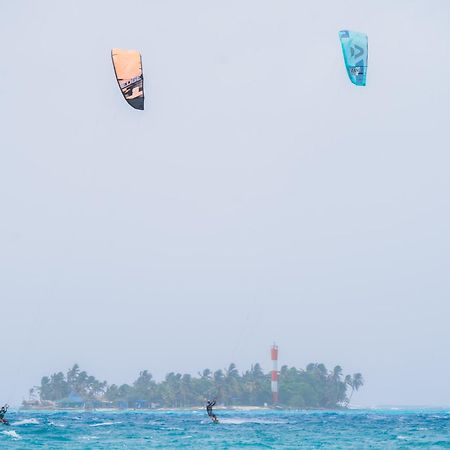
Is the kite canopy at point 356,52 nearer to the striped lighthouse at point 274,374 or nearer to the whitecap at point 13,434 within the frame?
the whitecap at point 13,434

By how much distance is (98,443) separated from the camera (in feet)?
201

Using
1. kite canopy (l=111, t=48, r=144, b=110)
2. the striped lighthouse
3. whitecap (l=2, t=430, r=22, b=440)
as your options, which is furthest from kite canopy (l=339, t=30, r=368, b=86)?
the striped lighthouse

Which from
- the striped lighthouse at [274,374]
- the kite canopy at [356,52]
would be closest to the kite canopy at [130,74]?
the kite canopy at [356,52]

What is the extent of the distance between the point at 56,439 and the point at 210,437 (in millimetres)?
8894

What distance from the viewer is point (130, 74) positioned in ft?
158

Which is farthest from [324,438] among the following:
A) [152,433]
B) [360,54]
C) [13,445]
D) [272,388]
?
[272,388]

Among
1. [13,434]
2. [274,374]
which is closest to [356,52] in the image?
[13,434]

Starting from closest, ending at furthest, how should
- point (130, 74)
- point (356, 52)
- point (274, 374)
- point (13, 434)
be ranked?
point (130, 74) < point (356, 52) < point (13, 434) < point (274, 374)

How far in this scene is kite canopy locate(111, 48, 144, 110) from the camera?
4777cm

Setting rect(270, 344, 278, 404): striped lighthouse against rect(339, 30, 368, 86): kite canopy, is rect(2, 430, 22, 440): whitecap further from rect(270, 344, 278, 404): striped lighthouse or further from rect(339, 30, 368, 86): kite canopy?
rect(270, 344, 278, 404): striped lighthouse

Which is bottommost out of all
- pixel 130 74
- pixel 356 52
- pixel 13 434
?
pixel 13 434

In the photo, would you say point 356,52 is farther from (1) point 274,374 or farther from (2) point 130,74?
(1) point 274,374

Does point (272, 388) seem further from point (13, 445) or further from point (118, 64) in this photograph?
point (118, 64)

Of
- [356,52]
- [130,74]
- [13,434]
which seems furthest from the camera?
[13,434]
